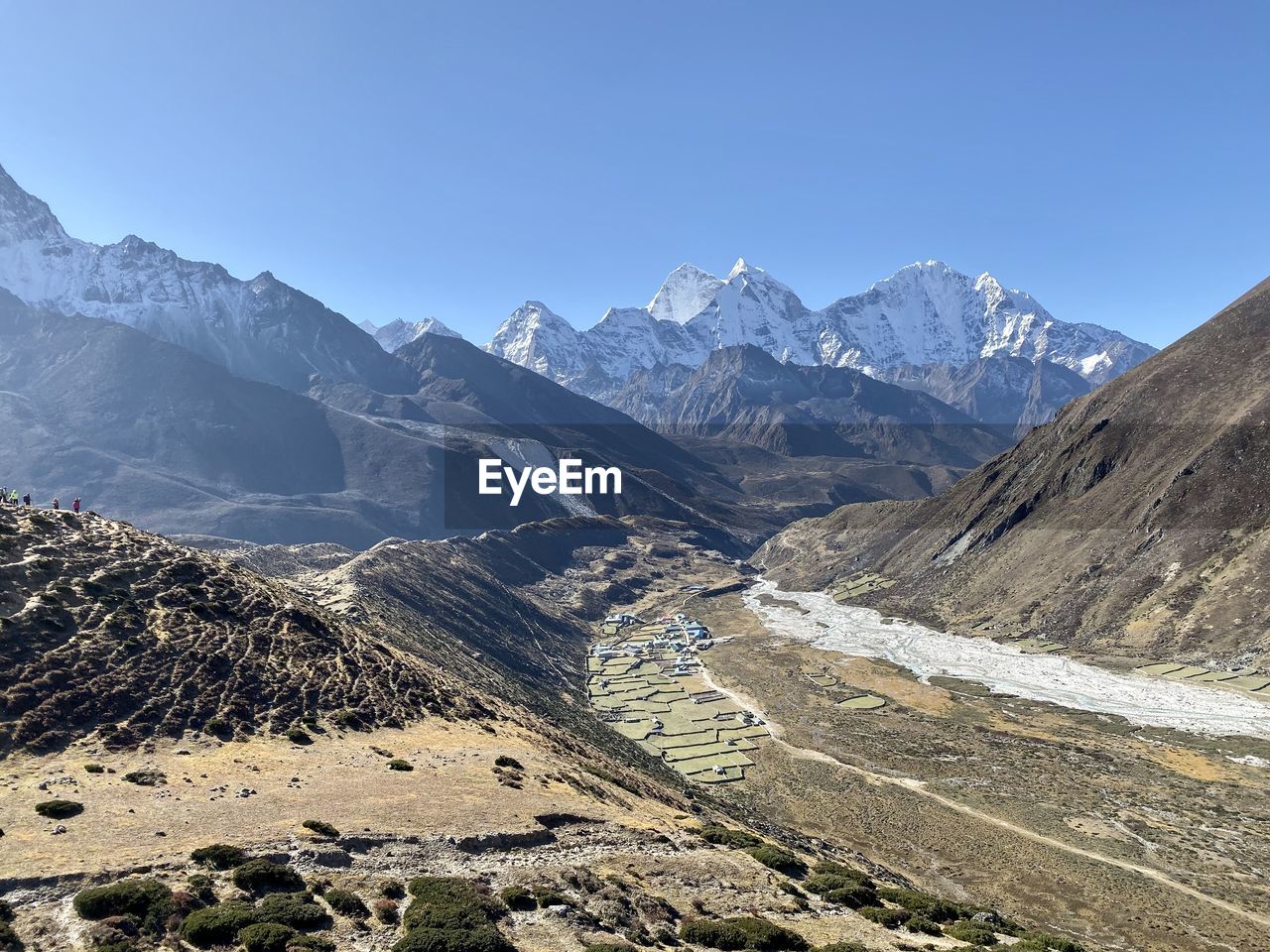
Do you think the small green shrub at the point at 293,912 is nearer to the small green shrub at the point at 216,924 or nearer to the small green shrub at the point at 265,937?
the small green shrub at the point at 216,924

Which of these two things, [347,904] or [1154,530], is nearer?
[347,904]

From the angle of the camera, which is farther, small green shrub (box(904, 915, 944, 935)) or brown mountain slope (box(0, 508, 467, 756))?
brown mountain slope (box(0, 508, 467, 756))

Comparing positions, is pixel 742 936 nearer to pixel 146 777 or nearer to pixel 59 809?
pixel 59 809

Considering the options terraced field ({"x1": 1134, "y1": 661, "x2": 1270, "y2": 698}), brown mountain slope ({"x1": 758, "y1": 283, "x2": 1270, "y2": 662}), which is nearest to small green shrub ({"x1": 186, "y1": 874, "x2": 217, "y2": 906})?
terraced field ({"x1": 1134, "y1": 661, "x2": 1270, "y2": 698})

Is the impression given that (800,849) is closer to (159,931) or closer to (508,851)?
(508,851)

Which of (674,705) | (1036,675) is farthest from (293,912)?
(1036,675)

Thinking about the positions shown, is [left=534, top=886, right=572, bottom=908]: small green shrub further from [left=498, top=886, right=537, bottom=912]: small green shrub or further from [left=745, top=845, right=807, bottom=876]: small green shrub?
[left=745, top=845, right=807, bottom=876]: small green shrub
